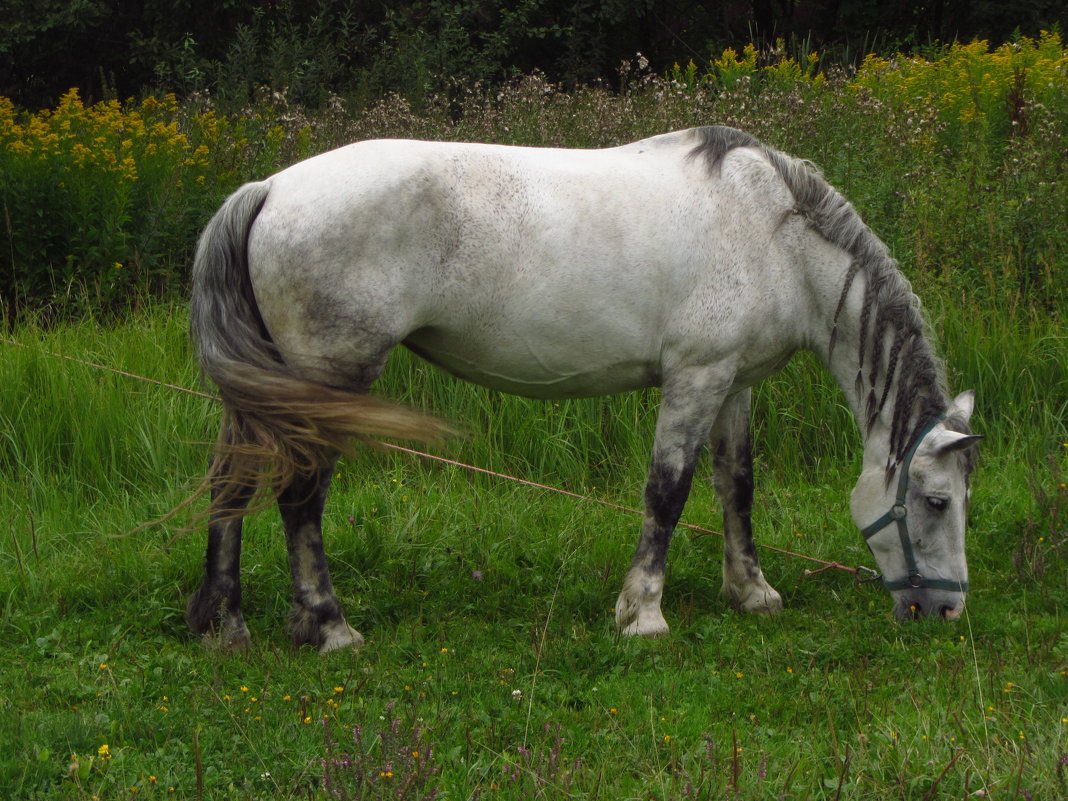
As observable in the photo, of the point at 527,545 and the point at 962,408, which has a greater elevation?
the point at 962,408

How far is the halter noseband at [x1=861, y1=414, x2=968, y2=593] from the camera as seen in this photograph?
4.44 metres

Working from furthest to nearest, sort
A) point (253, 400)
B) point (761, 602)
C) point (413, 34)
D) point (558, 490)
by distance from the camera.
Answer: point (413, 34)
point (558, 490)
point (761, 602)
point (253, 400)

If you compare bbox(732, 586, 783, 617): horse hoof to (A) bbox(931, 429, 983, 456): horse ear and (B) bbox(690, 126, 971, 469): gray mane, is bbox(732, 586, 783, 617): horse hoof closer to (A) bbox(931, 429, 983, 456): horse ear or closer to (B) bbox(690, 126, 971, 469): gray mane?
(B) bbox(690, 126, 971, 469): gray mane

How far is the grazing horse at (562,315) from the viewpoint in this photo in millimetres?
4051

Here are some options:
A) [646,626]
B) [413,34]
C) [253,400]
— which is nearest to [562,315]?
[253,400]

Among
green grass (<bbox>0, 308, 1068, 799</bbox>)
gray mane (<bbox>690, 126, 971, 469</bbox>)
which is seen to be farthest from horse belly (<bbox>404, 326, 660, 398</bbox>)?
green grass (<bbox>0, 308, 1068, 799</bbox>)

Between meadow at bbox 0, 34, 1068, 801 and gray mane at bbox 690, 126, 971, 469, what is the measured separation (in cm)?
85

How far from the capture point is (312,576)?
439cm

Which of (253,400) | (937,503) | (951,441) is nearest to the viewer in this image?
(253,400)

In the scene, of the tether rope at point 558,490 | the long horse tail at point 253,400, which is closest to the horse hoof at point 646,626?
the tether rope at point 558,490

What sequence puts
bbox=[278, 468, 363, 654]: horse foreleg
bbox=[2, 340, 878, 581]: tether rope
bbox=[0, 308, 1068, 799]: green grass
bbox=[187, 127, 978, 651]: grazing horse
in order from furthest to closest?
bbox=[2, 340, 878, 581]: tether rope
bbox=[278, 468, 363, 654]: horse foreleg
bbox=[187, 127, 978, 651]: grazing horse
bbox=[0, 308, 1068, 799]: green grass

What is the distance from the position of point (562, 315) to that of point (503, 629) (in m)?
1.31

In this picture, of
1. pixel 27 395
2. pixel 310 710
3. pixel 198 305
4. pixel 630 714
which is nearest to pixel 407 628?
pixel 310 710

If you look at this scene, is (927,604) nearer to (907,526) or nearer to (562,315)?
(907,526)
